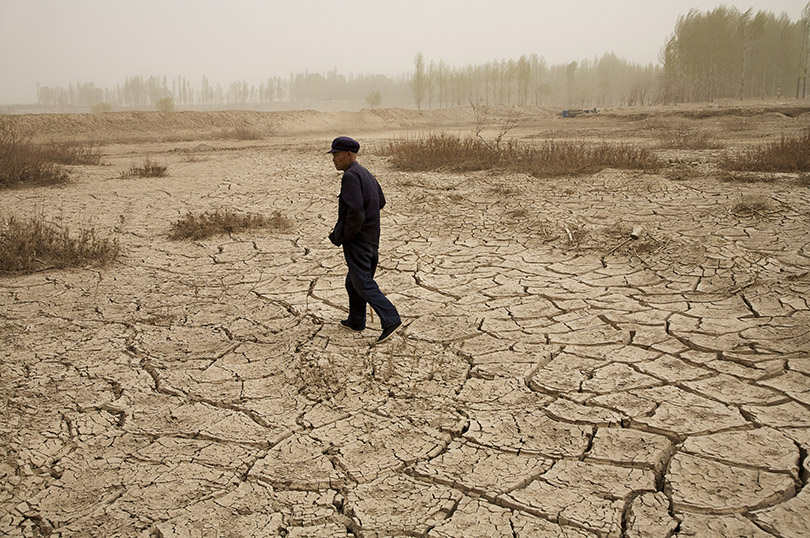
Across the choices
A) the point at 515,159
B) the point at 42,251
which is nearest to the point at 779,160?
the point at 515,159

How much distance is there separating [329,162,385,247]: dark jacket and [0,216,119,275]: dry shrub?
343cm

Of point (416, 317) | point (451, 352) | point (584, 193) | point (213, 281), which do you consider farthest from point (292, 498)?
point (584, 193)

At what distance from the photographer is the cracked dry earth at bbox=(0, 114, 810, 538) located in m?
2.36

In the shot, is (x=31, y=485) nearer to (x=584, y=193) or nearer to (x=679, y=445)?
(x=679, y=445)

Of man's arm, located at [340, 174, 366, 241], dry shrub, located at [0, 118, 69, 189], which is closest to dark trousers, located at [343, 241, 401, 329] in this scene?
man's arm, located at [340, 174, 366, 241]

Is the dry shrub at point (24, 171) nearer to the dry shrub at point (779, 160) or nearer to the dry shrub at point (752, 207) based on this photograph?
the dry shrub at point (752, 207)

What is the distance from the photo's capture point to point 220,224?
6.94 metres

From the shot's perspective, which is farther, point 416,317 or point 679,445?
point 416,317

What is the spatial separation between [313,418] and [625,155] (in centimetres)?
877

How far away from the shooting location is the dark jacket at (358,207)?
11.9 ft

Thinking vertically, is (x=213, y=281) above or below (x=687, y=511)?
above

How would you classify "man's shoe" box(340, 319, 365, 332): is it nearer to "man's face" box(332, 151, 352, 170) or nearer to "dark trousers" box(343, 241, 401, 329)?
"dark trousers" box(343, 241, 401, 329)

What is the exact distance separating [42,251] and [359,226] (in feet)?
13.2

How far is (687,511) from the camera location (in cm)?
226
